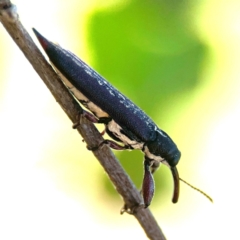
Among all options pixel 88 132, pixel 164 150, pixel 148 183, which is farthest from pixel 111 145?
pixel 164 150

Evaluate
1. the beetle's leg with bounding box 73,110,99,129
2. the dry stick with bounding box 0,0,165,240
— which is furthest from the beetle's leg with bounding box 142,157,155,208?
the beetle's leg with bounding box 73,110,99,129

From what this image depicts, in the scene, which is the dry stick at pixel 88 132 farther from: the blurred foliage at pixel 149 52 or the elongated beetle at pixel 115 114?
the blurred foliage at pixel 149 52

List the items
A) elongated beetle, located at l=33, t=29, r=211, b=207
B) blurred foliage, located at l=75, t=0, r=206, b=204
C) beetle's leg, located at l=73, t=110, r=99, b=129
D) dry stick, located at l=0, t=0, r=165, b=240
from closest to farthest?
dry stick, located at l=0, t=0, r=165, b=240 < beetle's leg, located at l=73, t=110, r=99, b=129 < elongated beetle, located at l=33, t=29, r=211, b=207 < blurred foliage, located at l=75, t=0, r=206, b=204

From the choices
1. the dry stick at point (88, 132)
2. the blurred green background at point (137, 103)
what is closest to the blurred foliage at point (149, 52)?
the blurred green background at point (137, 103)

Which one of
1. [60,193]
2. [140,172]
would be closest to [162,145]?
[140,172]

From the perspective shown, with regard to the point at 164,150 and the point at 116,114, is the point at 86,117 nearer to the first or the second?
the point at 116,114

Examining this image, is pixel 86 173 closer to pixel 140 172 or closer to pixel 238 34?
pixel 140 172

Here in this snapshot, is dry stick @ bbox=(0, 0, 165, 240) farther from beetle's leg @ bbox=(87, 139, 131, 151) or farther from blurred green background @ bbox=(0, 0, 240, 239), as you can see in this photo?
blurred green background @ bbox=(0, 0, 240, 239)

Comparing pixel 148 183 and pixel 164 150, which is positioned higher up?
pixel 164 150
